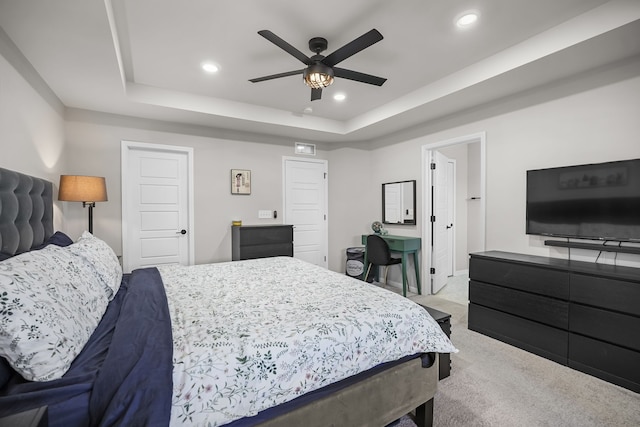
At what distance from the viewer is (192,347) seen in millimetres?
1144

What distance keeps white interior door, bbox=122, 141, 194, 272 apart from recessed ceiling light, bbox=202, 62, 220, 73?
1.36 metres

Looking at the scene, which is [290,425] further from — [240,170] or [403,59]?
[240,170]

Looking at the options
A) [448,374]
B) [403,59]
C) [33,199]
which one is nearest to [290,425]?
[448,374]

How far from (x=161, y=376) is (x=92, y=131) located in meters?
3.53

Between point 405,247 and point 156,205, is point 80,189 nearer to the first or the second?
point 156,205

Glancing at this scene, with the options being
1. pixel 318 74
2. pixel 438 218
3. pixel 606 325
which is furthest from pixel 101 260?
pixel 438 218

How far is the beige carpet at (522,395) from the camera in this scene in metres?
1.71

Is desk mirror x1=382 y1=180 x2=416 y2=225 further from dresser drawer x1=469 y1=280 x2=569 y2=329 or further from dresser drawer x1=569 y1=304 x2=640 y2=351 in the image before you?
dresser drawer x1=569 y1=304 x2=640 y2=351

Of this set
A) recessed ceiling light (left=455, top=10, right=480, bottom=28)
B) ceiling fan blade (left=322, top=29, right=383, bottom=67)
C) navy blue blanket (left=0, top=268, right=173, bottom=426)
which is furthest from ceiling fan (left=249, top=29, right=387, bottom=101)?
navy blue blanket (left=0, top=268, right=173, bottom=426)

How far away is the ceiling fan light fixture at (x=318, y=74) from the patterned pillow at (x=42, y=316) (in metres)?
1.95

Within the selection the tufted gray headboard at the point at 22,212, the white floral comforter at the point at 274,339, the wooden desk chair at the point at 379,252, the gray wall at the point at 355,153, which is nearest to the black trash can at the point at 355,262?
the gray wall at the point at 355,153

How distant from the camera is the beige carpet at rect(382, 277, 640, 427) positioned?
1711mm

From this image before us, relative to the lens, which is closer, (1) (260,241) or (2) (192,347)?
(2) (192,347)

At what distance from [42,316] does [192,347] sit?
1.68ft
